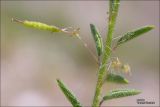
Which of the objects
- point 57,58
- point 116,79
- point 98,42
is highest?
point 98,42

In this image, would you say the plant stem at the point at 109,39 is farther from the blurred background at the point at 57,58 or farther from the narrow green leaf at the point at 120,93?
the blurred background at the point at 57,58

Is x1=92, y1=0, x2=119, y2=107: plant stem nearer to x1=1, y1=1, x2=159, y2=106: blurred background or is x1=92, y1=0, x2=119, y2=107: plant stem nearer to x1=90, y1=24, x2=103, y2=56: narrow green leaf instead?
x1=90, y1=24, x2=103, y2=56: narrow green leaf

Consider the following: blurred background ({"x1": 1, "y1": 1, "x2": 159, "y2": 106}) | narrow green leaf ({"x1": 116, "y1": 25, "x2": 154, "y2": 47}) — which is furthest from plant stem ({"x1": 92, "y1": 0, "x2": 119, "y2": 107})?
blurred background ({"x1": 1, "y1": 1, "x2": 159, "y2": 106})

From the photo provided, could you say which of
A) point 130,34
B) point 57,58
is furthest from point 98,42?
point 57,58

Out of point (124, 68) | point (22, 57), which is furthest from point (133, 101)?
point (124, 68)

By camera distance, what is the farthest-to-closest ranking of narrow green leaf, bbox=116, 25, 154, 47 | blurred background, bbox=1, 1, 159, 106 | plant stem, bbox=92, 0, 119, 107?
blurred background, bbox=1, 1, 159, 106
narrow green leaf, bbox=116, 25, 154, 47
plant stem, bbox=92, 0, 119, 107

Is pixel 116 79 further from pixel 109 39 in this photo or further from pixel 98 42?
pixel 109 39

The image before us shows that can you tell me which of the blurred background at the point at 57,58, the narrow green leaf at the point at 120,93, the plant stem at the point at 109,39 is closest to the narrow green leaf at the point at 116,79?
the narrow green leaf at the point at 120,93

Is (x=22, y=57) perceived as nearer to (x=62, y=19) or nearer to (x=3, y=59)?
(x=3, y=59)

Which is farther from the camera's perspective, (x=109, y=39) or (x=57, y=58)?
(x=57, y=58)

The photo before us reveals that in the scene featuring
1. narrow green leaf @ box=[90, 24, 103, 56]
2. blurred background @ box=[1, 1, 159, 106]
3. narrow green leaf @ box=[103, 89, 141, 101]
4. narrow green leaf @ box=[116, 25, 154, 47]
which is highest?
narrow green leaf @ box=[116, 25, 154, 47]
